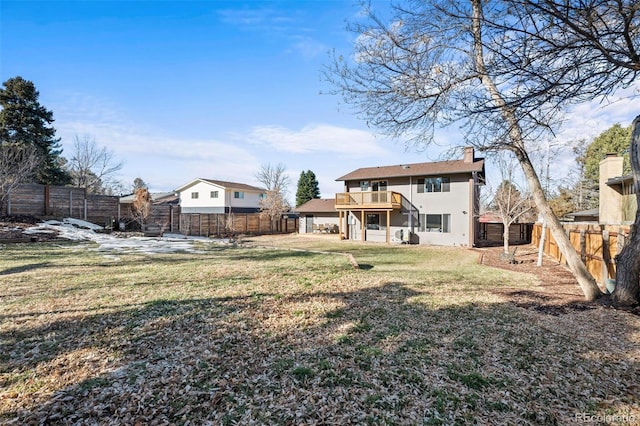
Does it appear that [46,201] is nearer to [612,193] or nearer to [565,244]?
[565,244]

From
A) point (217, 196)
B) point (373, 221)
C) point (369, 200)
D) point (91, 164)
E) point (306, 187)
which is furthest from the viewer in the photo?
point (306, 187)

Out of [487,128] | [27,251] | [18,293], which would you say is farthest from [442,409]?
[27,251]

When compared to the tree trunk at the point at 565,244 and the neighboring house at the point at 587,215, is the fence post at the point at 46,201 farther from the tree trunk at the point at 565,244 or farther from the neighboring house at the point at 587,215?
the neighboring house at the point at 587,215

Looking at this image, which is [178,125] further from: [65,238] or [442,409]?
[442,409]

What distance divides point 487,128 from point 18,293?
29.9ft

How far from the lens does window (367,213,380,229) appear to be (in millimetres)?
21375

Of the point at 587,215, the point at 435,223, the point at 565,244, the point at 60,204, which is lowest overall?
the point at 565,244

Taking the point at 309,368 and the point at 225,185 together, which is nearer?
the point at 309,368

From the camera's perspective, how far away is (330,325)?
14.8ft

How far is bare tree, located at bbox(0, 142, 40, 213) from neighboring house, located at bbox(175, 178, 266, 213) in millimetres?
13124

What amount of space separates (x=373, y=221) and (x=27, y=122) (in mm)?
26231

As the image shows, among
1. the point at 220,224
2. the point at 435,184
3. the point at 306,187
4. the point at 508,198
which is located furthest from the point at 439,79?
the point at 306,187

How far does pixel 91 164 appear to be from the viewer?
32.1m

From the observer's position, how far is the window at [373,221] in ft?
70.1
